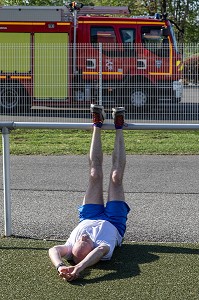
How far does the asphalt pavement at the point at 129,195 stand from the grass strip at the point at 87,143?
511mm

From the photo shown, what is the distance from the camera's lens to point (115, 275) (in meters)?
5.70

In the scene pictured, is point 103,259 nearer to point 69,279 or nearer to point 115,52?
point 69,279

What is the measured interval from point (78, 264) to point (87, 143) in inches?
340

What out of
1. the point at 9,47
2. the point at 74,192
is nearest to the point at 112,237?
the point at 74,192

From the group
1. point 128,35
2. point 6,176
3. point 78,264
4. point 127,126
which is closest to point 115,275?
point 78,264

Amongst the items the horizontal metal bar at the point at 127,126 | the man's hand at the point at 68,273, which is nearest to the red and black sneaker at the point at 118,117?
the horizontal metal bar at the point at 127,126

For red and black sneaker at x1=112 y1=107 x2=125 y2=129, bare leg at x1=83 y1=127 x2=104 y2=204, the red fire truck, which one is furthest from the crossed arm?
the red fire truck

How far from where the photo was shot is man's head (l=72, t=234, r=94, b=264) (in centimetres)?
577

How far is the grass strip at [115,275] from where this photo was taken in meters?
5.25

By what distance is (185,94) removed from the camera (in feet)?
53.5

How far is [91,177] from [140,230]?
1.10 metres

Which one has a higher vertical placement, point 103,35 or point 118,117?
point 103,35

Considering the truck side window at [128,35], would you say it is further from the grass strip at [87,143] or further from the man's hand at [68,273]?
the man's hand at [68,273]

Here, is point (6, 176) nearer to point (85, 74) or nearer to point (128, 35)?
point (85, 74)
